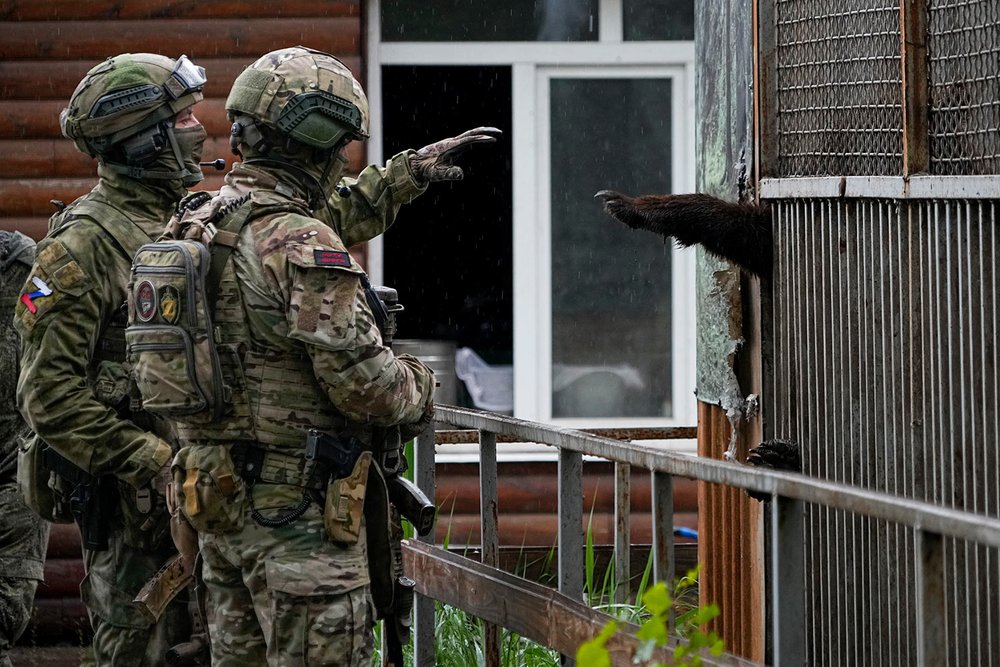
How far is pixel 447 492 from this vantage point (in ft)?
23.4

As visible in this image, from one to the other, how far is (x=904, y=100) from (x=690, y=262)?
4.29 m

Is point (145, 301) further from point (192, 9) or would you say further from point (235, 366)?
point (192, 9)

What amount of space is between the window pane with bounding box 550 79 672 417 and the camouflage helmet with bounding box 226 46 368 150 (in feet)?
13.2

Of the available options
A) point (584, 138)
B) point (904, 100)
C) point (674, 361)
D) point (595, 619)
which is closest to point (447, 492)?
point (674, 361)

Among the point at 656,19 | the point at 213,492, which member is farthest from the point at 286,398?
the point at 656,19

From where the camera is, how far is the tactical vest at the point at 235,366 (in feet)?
10.9

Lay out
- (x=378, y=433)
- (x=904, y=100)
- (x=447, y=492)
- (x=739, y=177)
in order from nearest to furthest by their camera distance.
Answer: (x=904, y=100), (x=378, y=433), (x=739, y=177), (x=447, y=492)

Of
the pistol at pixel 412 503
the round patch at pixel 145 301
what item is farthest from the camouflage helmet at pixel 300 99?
the pistol at pixel 412 503

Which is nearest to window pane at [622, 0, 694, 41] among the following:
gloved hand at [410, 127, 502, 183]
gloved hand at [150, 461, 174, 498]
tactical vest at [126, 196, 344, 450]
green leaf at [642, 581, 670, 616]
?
gloved hand at [410, 127, 502, 183]

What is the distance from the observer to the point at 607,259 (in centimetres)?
757

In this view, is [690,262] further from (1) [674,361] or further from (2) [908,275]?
(2) [908,275]

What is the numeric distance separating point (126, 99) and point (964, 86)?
7.83ft

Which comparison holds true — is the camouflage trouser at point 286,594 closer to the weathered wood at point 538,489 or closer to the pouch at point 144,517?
the pouch at point 144,517

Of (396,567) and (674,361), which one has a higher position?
(674,361)
